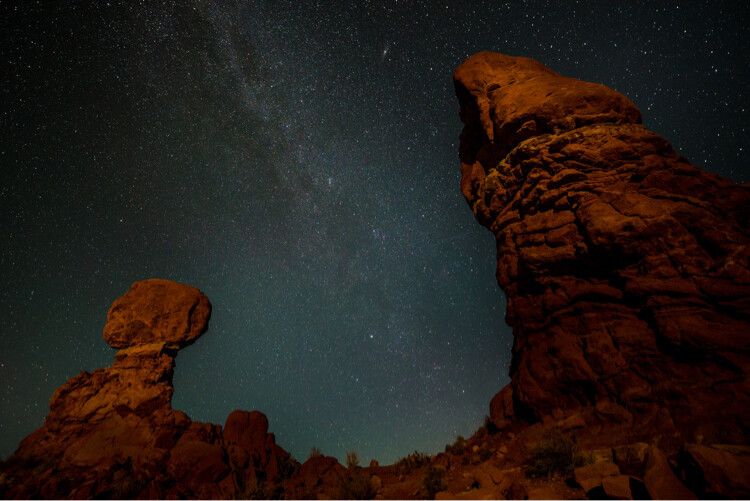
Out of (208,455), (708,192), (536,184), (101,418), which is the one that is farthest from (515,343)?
(101,418)

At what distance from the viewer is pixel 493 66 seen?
15.8 m

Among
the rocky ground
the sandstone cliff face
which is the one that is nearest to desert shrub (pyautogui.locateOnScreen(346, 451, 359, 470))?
the rocky ground

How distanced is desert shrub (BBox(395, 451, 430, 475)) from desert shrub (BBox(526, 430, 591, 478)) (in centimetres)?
540

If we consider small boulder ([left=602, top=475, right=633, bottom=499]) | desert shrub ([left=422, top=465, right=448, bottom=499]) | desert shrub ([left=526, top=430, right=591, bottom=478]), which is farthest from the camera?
desert shrub ([left=422, top=465, right=448, bottom=499])

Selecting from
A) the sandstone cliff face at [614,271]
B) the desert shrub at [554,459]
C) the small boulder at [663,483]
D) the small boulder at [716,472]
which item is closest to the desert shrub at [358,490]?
the desert shrub at [554,459]

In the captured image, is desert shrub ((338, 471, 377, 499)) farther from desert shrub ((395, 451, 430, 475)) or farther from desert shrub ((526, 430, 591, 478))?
desert shrub ((526, 430, 591, 478))

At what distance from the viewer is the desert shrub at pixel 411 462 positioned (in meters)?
11.0

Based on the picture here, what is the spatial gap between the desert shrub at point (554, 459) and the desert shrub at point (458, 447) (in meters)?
4.26

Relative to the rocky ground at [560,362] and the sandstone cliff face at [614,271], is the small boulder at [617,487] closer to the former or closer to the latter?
the rocky ground at [560,362]

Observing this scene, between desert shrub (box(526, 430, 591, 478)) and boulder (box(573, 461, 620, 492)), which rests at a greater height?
desert shrub (box(526, 430, 591, 478))

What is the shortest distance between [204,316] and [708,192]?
20.6 meters

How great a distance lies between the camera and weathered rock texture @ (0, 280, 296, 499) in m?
10.2

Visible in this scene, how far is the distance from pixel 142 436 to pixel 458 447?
12.0 metres

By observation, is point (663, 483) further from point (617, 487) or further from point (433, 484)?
point (433, 484)
